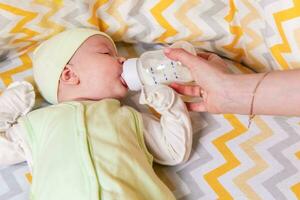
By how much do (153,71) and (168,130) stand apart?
0.17 meters

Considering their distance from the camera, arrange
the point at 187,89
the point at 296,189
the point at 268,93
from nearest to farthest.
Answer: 1. the point at 268,93
2. the point at 296,189
3. the point at 187,89

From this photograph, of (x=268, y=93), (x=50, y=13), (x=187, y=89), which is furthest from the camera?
(x=50, y=13)

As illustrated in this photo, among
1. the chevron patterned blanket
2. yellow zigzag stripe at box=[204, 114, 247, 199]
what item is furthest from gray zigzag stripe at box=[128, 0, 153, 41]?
yellow zigzag stripe at box=[204, 114, 247, 199]

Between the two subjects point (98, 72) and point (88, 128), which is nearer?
point (88, 128)

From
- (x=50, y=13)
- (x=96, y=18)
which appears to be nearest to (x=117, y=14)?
(x=96, y=18)

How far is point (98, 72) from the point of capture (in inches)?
49.1

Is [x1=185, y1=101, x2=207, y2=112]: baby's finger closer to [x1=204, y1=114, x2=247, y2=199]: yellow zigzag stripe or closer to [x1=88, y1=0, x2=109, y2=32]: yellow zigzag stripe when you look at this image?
[x1=204, y1=114, x2=247, y2=199]: yellow zigzag stripe

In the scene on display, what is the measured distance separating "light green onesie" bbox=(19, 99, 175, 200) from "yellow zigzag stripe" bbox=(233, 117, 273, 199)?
0.62 feet

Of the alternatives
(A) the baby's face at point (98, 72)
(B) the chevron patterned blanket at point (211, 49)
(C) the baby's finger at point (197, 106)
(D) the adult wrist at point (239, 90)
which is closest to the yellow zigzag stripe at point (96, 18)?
(B) the chevron patterned blanket at point (211, 49)

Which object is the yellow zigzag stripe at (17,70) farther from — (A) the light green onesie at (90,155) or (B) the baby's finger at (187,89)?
(B) the baby's finger at (187,89)

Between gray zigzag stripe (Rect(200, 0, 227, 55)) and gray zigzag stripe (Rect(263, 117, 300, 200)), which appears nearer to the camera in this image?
gray zigzag stripe (Rect(263, 117, 300, 200))

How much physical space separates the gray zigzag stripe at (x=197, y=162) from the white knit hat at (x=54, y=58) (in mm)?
375

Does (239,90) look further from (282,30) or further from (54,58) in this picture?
(54,58)

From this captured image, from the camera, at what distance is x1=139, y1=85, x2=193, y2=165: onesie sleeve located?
1.18 meters
